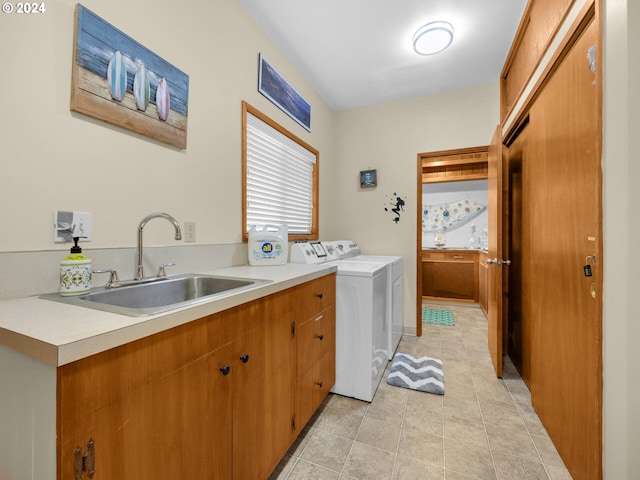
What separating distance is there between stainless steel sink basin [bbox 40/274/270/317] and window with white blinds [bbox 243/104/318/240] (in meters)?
0.60

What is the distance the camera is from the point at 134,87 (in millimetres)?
1197

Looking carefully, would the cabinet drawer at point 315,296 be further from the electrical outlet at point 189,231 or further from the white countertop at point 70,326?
the electrical outlet at point 189,231

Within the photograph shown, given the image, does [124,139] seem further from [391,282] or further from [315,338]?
[391,282]

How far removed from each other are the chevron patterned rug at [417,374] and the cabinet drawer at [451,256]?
236cm

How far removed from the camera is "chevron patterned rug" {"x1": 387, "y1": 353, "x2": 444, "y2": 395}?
6.60 ft

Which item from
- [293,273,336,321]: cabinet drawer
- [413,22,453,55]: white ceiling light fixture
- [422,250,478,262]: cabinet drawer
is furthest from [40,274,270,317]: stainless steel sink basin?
[422,250,478,262]: cabinet drawer

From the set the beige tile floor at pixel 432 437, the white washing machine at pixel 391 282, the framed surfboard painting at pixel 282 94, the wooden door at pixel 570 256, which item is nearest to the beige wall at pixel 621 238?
the wooden door at pixel 570 256

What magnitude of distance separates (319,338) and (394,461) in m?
0.70

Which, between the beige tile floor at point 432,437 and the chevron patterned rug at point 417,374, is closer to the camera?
the beige tile floor at point 432,437

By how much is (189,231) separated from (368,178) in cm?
230

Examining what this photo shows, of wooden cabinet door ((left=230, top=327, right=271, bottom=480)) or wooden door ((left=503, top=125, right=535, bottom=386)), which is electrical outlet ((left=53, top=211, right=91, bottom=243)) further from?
wooden door ((left=503, top=125, right=535, bottom=386))

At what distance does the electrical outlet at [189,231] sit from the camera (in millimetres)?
1471

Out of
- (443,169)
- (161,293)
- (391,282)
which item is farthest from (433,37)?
(443,169)

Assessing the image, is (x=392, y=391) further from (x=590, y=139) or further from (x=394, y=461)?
(x=590, y=139)
